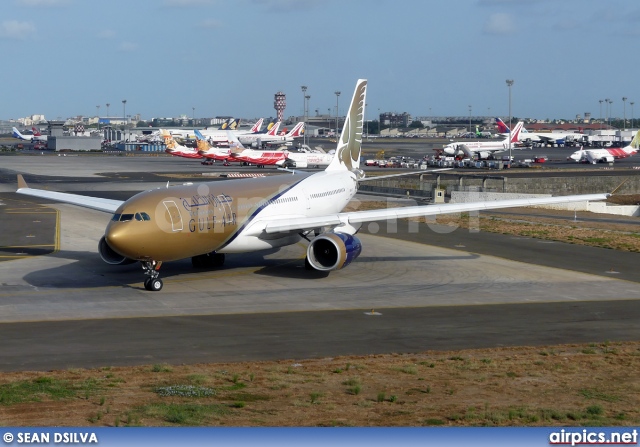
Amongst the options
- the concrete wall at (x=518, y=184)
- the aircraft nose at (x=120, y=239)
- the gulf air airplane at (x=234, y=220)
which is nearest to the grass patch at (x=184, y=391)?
the aircraft nose at (x=120, y=239)

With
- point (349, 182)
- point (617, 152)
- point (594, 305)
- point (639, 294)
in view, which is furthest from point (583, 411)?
point (617, 152)

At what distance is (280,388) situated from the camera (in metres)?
21.4

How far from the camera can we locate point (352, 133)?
54125 millimetres

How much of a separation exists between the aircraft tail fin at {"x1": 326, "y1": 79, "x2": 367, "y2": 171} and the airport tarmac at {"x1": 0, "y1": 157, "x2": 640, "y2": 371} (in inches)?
207

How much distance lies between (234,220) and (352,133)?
17073mm

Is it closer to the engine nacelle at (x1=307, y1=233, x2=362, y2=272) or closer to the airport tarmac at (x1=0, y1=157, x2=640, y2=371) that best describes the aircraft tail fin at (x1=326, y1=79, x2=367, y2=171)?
the airport tarmac at (x1=0, y1=157, x2=640, y2=371)

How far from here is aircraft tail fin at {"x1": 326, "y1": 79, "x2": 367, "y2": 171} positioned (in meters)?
53.6

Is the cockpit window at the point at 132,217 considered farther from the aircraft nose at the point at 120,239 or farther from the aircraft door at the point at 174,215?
the aircraft door at the point at 174,215

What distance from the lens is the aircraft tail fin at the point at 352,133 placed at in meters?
53.6

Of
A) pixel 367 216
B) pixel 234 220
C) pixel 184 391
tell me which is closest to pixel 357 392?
pixel 184 391

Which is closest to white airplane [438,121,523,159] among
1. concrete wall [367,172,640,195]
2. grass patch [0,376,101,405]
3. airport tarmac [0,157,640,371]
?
concrete wall [367,172,640,195]

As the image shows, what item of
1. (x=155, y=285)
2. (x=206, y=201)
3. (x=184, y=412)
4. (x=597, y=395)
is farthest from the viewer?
(x=206, y=201)

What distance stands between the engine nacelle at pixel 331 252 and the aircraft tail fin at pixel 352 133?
1301 cm

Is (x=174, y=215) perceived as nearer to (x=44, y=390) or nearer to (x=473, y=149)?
(x=44, y=390)
